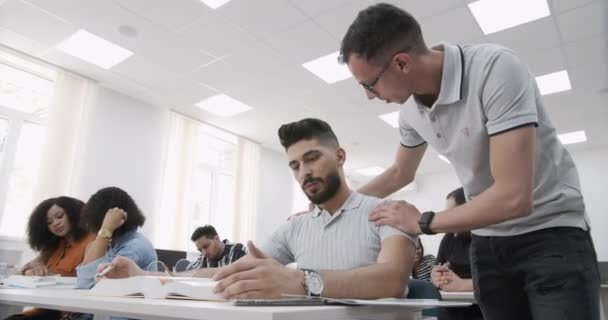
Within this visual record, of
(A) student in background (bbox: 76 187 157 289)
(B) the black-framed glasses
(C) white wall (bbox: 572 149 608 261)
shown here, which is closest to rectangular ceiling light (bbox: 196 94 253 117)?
(A) student in background (bbox: 76 187 157 289)

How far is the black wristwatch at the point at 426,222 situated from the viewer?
0.92 metres

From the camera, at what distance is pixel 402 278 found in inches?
35.2

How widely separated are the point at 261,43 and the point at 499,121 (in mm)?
3338

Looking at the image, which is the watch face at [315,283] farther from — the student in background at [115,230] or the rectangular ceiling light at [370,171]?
the rectangular ceiling light at [370,171]

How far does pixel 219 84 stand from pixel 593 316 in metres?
4.43

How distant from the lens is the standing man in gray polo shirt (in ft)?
2.90

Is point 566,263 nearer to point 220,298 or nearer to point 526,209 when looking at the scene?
point 526,209

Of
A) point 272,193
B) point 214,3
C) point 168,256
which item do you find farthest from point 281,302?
point 272,193

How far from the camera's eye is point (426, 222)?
93cm

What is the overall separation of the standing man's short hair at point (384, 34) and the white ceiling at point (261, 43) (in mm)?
2487

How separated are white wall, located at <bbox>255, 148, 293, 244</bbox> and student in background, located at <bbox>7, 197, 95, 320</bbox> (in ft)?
14.5

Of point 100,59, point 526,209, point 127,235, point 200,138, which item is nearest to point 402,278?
point 526,209

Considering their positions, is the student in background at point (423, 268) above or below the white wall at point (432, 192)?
below

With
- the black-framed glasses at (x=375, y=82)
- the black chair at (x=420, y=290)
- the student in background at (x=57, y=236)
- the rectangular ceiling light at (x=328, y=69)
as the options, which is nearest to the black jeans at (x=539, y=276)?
the black chair at (x=420, y=290)
